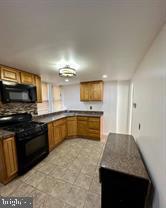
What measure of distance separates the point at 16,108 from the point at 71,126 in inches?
79.9

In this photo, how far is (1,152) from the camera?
6.14 feet

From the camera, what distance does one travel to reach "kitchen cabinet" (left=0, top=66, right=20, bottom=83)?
7.17 feet

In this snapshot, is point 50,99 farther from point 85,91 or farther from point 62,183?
point 62,183

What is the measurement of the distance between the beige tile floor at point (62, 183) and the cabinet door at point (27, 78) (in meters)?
2.08

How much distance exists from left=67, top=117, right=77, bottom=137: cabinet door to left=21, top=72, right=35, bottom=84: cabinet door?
1915 mm

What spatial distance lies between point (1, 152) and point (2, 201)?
71 cm

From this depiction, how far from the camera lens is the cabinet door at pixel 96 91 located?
4.16 metres

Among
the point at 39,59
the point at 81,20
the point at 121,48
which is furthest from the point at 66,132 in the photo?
the point at 81,20

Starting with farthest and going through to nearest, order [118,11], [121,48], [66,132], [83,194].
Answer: [66,132], [83,194], [121,48], [118,11]

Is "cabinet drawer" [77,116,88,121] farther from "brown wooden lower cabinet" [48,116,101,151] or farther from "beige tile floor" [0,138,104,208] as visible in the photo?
"beige tile floor" [0,138,104,208]

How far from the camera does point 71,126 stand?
4.14 m

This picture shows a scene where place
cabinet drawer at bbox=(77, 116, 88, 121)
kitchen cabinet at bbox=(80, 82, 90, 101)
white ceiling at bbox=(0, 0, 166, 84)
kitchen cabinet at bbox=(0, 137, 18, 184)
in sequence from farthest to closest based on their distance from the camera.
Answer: kitchen cabinet at bbox=(80, 82, 90, 101) < cabinet drawer at bbox=(77, 116, 88, 121) < kitchen cabinet at bbox=(0, 137, 18, 184) < white ceiling at bbox=(0, 0, 166, 84)

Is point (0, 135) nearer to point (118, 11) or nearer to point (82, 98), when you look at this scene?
point (118, 11)

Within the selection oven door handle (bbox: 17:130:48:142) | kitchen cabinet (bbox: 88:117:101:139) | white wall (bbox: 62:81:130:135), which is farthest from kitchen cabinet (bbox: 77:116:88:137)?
oven door handle (bbox: 17:130:48:142)
